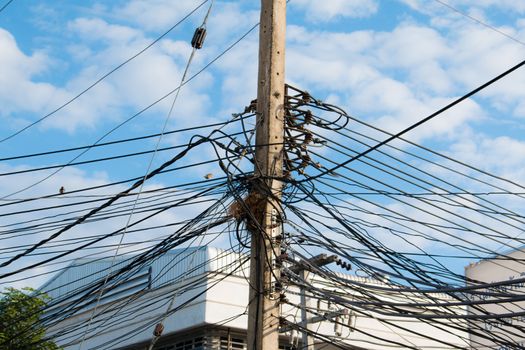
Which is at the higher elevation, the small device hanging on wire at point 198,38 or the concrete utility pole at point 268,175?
the small device hanging on wire at point 198,38

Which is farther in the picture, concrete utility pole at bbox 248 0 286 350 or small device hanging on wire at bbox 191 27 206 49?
small device hanging on wire at bbox 191 27 206 49

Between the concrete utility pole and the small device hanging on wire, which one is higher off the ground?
the small device hanging on wire

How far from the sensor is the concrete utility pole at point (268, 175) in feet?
29.5

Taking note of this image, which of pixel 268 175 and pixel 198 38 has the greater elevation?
pixel 198 38

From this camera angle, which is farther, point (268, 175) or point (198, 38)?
point (198, 38)

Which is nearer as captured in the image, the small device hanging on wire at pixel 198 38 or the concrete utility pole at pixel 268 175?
the concrete utility pole at pixel 268 175

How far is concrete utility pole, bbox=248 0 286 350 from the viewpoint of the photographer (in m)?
8.98

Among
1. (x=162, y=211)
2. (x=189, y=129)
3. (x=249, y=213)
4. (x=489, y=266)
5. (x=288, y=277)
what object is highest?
(x=489, y=266)

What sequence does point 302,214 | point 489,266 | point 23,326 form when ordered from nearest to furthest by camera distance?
point 302,214 → point 23,326 → point 489,266

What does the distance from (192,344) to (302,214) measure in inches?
333

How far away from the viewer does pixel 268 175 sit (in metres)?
9.46

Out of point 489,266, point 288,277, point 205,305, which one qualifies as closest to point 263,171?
point 288,277

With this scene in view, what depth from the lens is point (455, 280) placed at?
10000 mm

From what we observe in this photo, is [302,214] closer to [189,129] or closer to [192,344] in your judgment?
[189,129]
